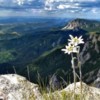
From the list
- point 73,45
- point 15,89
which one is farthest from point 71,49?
point 15,89

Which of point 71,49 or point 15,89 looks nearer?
point 71,49

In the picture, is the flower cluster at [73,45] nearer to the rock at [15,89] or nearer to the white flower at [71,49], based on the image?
the white flower at [71,49]

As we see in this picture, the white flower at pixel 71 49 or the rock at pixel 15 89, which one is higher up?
the white flower at pixel 71 49

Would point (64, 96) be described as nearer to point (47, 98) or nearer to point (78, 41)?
point (47, 98)

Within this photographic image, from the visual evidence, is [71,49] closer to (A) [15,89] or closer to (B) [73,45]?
(B) [73,45]

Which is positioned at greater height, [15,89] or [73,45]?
[73,45]

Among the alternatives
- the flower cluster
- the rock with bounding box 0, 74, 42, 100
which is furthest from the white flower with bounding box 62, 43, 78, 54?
the rock with bounding box 0, 74, 42, 100

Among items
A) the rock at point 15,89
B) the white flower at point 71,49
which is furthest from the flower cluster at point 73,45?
the rock at point 15,89

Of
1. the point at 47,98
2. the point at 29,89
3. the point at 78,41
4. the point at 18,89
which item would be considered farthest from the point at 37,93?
the point at 78,41

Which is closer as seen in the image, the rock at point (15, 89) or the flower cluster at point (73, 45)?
the flower cluster at point (73, 45)

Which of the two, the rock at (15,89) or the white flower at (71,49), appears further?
the rock at (15,89)

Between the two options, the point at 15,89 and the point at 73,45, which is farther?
the point at 15,89

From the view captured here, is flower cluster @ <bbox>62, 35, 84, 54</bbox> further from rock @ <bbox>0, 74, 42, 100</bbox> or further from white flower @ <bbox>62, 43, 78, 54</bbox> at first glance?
rock @ <bbox>0, 74, 42, 100</bbox>

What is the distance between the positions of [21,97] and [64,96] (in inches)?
79.9
